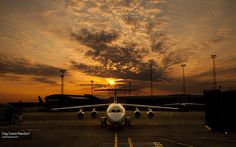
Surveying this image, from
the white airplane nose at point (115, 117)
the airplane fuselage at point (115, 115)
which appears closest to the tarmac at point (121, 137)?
the airplane fuselage at point (115, 115)

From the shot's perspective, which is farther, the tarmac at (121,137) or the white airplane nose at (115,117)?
the white airplane nose at (115,117)

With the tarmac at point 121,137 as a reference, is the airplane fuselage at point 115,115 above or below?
above

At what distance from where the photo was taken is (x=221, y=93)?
32.1 m

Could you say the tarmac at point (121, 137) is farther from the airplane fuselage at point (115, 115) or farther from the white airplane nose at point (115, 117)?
the white airplane nose at point (115, 117)

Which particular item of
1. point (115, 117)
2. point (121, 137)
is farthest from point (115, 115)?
point (121, 137)

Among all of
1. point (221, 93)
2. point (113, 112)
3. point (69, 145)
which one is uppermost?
point (221, 93)

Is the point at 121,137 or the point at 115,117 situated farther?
the point at 115,117

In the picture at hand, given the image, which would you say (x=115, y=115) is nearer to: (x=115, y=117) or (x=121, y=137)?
(x=115, y=117)

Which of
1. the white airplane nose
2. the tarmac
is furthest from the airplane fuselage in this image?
the tarmac

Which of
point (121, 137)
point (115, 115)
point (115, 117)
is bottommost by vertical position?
point (121, 137)

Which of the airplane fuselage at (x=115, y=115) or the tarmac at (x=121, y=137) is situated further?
the airplane fuselage at (x=115, y=115)

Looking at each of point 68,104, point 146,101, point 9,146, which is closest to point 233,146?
point 9,146

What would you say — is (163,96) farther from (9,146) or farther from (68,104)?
(9,146)

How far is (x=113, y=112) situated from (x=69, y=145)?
1168 centimetres
